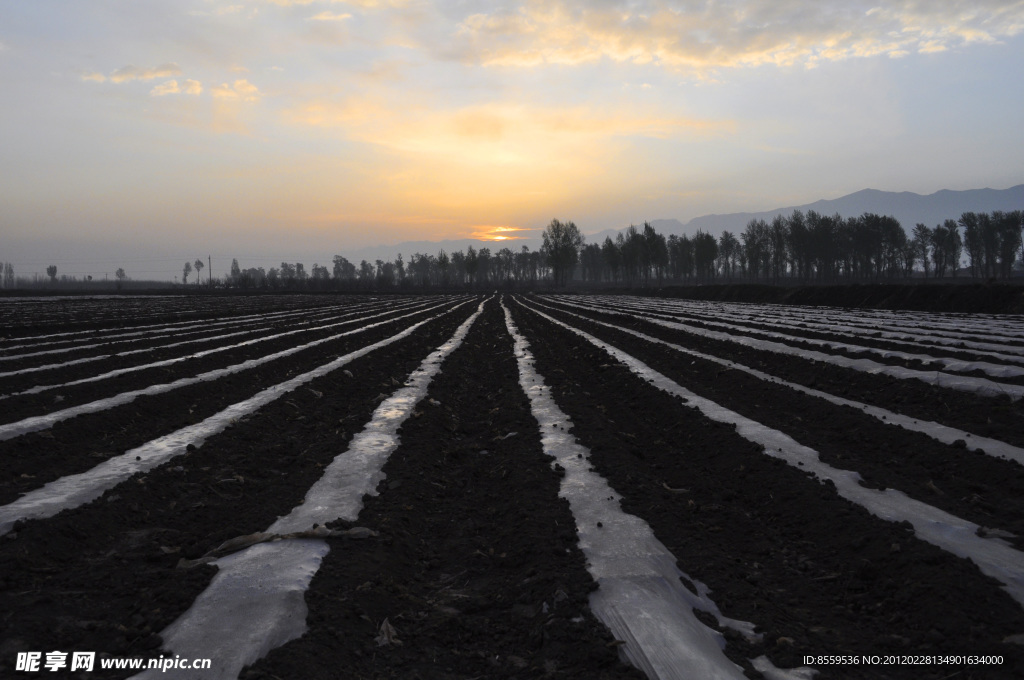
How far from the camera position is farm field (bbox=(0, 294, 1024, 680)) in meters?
2.97

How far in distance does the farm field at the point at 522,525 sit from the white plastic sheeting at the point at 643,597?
0.02m

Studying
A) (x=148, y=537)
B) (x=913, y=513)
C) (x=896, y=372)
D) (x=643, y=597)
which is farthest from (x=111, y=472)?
(x=896, y=372)

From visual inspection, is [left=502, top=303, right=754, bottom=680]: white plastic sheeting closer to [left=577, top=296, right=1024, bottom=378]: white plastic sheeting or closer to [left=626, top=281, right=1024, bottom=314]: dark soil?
[left=577, top=296, right=1024, bottom=378]: white plastic sheeting

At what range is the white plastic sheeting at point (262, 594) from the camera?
2.84 m

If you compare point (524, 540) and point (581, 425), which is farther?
point (581, 425)

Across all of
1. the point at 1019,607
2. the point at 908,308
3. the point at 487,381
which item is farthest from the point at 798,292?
the point at 1019,607

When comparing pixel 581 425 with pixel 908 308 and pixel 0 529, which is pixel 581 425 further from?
pixel 908 308

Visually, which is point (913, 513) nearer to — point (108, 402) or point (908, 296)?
point (108, 402)

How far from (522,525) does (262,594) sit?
188 cm

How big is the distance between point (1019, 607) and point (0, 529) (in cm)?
628

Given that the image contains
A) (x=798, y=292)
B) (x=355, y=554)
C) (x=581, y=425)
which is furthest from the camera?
(x=798, y=292)

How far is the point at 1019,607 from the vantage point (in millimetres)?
3160

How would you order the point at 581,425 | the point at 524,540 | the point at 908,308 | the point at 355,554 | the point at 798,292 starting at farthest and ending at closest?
the point at 798,292 → the point at 908,308 → the point at 581,425 → the point at 524,540 → the point at 355,554

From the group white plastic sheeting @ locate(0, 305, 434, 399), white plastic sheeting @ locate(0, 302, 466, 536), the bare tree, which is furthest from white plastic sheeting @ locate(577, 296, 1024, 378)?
the bare tree
